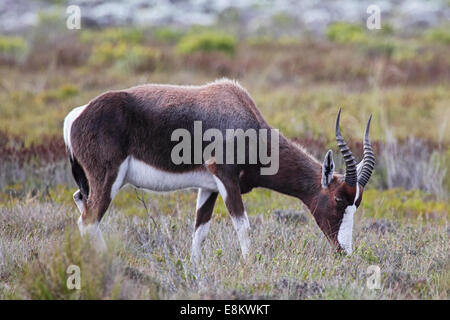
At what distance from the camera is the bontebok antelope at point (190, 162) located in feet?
22.9

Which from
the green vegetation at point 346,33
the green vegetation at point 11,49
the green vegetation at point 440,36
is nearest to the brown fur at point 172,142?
the green vegetation at point 11,49

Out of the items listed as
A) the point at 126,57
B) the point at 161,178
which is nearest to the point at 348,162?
the point at 161,178

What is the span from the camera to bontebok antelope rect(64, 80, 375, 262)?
6.98 meters

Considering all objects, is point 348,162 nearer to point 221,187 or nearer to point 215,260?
point 221,187

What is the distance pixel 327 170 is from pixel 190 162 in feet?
4.79

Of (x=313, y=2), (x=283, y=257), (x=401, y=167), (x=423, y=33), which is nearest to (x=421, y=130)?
(x=401, y=167)

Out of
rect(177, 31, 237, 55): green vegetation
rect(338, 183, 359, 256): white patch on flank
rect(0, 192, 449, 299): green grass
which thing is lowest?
rect(0, 192, 449, 299): green grass

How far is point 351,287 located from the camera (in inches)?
235

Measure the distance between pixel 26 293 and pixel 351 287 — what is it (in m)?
2.78

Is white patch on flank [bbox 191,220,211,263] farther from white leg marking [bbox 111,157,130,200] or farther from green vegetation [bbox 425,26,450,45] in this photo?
green vegetation [bbox 425,26,450,45]

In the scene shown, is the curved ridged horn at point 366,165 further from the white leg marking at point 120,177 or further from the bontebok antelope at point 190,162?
the white leg marking at point 120,177

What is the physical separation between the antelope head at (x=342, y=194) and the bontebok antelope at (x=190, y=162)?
0.03ft

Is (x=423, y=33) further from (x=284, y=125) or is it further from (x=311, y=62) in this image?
(x=284, y=125)

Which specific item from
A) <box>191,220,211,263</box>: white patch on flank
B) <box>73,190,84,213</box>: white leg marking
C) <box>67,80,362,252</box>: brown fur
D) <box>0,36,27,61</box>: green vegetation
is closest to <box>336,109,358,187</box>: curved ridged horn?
<box>67,80,362,252</box>: brown fur
